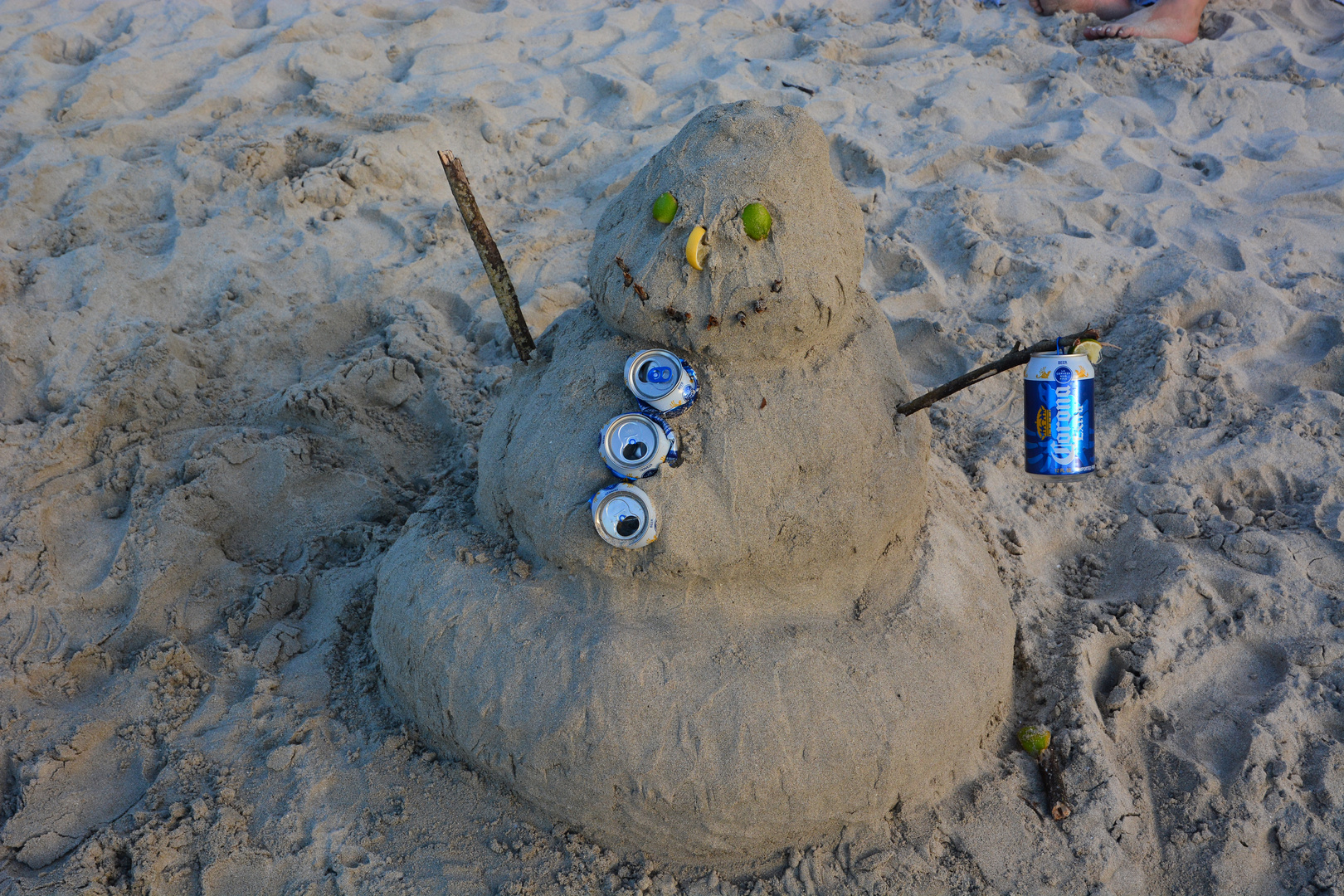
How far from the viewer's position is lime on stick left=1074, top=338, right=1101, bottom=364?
2.20 m

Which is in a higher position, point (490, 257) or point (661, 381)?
point (490, 257)

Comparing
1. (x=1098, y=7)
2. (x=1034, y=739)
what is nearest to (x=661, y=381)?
(x=1034, y=739)

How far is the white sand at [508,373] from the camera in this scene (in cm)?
231

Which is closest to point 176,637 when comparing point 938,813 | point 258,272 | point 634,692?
point 634,692

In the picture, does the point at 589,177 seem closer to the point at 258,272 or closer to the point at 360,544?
the point at 258,272

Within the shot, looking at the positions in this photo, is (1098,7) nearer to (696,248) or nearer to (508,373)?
(508,373)

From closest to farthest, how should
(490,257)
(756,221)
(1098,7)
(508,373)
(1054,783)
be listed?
(756,221)
(1054,783)
(490,257)
(508,373)
(1098,7)

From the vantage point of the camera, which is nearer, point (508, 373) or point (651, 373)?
point (651, 373)

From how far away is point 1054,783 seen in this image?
240 cm

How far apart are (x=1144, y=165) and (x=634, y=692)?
4.45 m

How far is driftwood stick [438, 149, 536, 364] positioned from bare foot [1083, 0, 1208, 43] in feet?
17.1

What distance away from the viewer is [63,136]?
4.72 m

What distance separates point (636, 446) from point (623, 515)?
182 mm

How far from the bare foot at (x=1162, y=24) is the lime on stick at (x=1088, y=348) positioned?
15.7 feet
